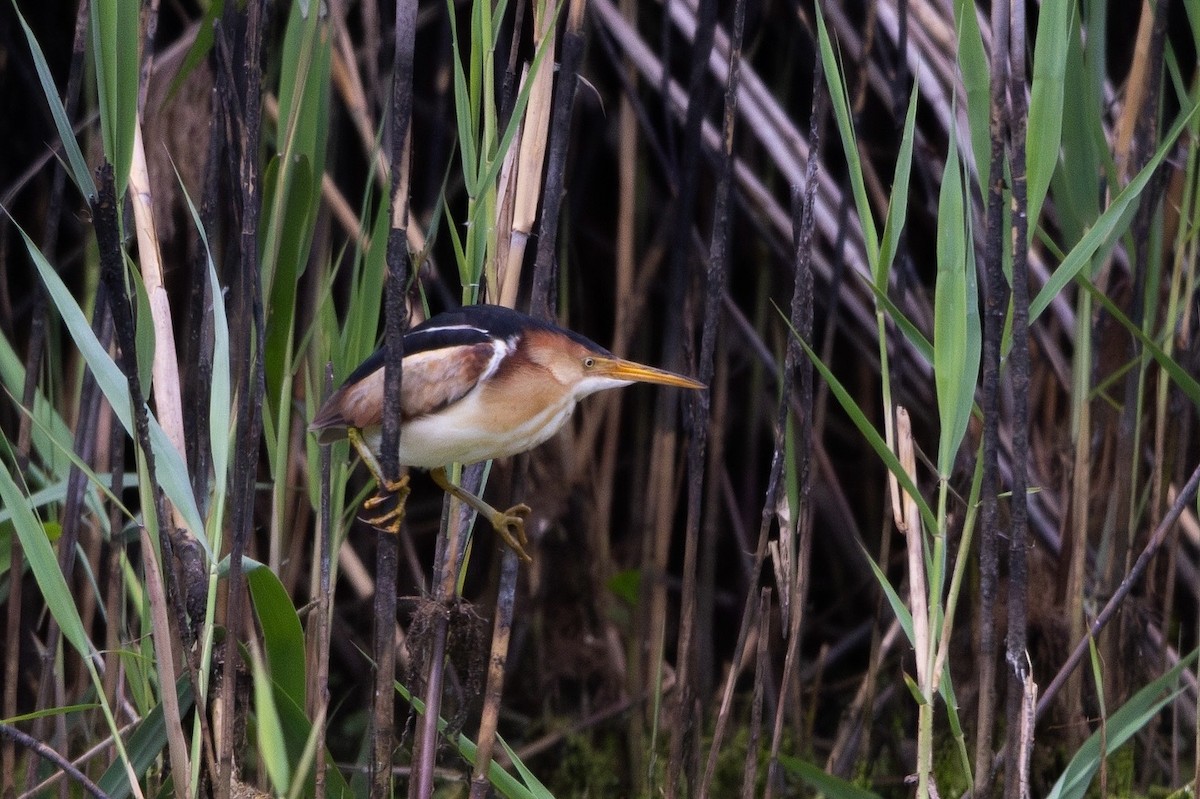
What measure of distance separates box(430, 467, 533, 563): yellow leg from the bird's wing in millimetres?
80

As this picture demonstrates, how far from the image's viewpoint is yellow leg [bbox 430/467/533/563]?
123 cm

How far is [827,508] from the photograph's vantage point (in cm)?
235

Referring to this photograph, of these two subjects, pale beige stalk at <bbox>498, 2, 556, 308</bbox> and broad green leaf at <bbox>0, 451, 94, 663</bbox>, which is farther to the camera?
pale beige stalk at <bbox>498, 2, 556, 308</bbox>

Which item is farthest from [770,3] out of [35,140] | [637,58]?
[35,140]

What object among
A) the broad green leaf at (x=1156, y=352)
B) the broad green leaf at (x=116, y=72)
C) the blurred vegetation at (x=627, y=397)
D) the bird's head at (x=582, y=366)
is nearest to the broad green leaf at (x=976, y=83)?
the blurred vegetation at (x=627, y=397)

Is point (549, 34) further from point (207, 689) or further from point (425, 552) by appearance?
point (425, 552)

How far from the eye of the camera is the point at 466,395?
47.5 inches

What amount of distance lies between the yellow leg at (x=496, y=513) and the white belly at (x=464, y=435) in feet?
0.13

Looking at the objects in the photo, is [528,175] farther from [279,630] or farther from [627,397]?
[627,397]

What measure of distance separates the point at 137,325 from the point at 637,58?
1.02 meters

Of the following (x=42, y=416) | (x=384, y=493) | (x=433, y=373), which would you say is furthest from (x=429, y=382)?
(x=42, y=416)

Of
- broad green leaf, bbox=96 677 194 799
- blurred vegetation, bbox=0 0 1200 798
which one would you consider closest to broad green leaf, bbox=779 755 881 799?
blurred vegetation, bbox=0 0 1200 798

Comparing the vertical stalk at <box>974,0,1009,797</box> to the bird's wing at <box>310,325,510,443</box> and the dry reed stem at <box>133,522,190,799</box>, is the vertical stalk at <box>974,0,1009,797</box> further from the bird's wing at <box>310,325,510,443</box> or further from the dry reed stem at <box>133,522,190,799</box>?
the dry reed stem at <box>133,522,190,799</box>

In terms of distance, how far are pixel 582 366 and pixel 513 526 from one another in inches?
8.0
